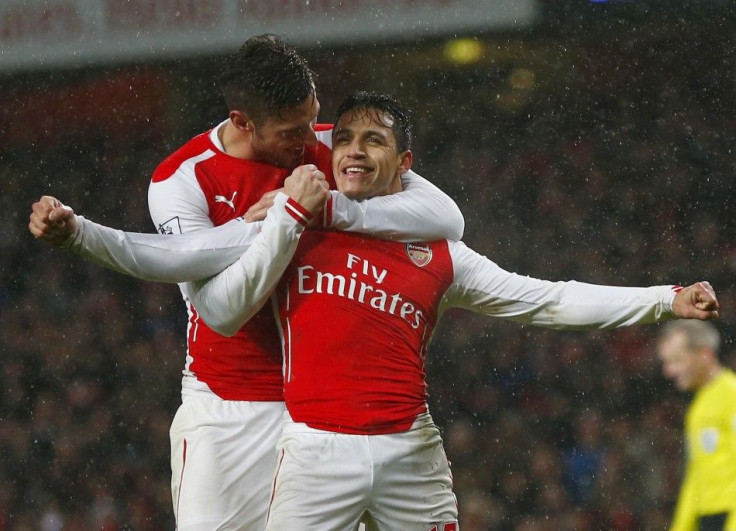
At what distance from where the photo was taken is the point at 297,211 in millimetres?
2631

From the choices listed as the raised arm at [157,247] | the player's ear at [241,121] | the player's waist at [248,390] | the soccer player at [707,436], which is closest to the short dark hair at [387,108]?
the player's ear at [241,121]

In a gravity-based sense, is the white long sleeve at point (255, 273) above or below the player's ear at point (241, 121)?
below

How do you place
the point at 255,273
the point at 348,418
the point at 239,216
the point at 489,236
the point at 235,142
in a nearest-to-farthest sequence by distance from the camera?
the point at 255,273 → the point at 348,418 → the point at 239,216 → the point at 235,142 → the point at 489,236

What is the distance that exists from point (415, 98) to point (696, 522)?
454 cm

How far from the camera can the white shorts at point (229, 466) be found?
3012 millimetres

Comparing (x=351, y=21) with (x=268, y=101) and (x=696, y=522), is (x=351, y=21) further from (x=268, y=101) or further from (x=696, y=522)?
(x=268, y=101)

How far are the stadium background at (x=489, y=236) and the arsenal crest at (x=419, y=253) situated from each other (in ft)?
13.5

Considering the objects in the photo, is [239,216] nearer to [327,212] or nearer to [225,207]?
[225,207]

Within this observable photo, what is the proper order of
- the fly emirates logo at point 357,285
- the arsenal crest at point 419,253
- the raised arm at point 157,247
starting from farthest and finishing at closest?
the arsenal crest at point 419,253
the fly emirates logo at point 357,285
the raised arm at point 157,247

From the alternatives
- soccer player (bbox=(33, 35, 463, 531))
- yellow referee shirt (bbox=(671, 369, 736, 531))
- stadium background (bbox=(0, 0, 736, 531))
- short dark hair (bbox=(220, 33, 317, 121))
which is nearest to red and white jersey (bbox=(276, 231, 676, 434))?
soccer player (bbox=(33, 35, 463, 531))

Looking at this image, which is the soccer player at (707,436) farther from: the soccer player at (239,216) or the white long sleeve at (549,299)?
the soccer player at (239,216)

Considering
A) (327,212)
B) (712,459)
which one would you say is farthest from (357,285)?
(712,459)

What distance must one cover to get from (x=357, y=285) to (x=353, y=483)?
46cm

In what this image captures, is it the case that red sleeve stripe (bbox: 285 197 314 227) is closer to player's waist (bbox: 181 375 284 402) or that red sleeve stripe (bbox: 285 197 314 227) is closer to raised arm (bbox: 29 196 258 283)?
raised arm (bbox: 29 196 258 283)
